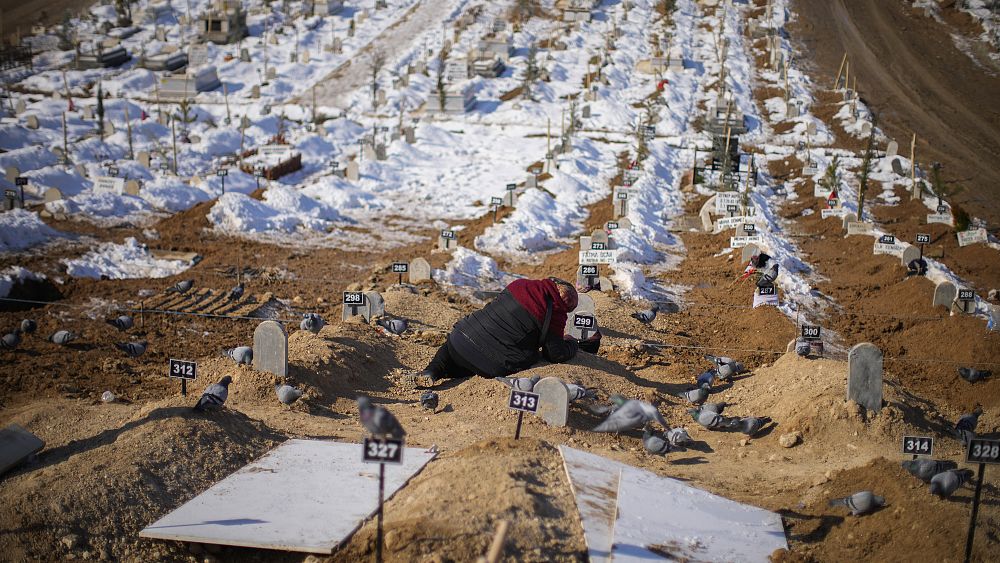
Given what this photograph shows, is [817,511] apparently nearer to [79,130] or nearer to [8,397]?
[8,397]

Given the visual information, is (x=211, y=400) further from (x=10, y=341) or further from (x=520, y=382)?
(x=10, y=341)

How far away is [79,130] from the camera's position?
31.9m

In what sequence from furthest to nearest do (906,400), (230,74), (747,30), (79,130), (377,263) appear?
1. (747,30)
2. (230,74)
3. (79,130)
4. (377,263)
5. (906,400)

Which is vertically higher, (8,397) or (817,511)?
(817,511)

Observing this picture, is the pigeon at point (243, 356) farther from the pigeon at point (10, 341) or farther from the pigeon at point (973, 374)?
the pigeon at point (973, 374)

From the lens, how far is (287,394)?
10.7 meters

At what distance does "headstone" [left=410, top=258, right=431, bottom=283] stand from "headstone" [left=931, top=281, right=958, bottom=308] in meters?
9.24

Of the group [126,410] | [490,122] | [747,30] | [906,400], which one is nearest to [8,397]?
[126,410]

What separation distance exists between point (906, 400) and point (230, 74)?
117ft

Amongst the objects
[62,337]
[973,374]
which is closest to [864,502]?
[973,374]

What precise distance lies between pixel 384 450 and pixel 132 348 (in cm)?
847

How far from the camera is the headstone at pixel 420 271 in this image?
57.0 ft

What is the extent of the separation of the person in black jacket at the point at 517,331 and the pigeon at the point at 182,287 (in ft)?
24.4

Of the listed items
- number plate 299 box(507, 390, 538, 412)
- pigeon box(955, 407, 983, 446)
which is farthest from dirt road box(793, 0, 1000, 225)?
number plate 299 box(507, 390, 538, 412)
